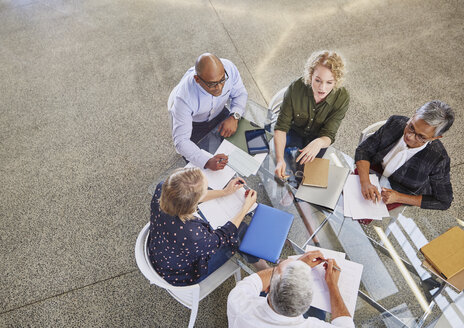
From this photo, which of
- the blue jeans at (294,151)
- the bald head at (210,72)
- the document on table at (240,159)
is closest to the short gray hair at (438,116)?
the blue jeans at (294,151)

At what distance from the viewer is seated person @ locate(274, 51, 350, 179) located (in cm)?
202

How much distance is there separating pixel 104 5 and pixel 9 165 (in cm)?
248

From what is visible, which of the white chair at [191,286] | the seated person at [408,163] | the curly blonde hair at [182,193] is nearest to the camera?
the curly blonde hair at [182,193]

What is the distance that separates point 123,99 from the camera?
11.5ft

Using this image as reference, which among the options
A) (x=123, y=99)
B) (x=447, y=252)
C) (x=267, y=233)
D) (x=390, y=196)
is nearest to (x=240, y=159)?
(x=267, y=233)

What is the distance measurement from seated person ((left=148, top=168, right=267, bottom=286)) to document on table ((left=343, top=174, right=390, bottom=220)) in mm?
546

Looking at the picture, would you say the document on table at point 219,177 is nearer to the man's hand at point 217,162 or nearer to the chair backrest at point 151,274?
the man's hand at point 217,162

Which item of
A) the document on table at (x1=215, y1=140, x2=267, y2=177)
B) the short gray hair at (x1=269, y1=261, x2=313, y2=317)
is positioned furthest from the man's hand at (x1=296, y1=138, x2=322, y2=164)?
the short gray hair at (x1=269, y1=261, x2=313, y2=317)

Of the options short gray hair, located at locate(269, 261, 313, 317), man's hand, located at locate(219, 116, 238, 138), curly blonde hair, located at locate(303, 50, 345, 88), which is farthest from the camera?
man's hand, located at locate(219, 116, 238, 138)

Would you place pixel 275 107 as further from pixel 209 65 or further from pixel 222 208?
pixel 222 208

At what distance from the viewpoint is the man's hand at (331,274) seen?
1629mm

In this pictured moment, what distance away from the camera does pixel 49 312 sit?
2.40 meters

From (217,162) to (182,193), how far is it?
1.64 ft

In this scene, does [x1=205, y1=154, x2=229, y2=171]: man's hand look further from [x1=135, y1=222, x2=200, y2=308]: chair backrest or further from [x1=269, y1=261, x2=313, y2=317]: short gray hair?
[x1=269, y1=261, x2=313, y2=317]: short gray hair
